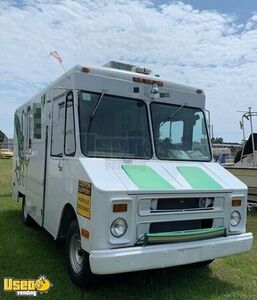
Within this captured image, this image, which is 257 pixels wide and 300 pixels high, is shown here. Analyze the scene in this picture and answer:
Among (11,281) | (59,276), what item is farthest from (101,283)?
(11,281)

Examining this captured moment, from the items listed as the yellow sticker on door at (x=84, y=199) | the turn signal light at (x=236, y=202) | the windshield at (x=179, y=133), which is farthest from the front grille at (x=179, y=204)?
the windshield at (x=179, y=133)

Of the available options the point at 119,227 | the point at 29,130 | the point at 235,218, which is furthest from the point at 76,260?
the point at 29,130

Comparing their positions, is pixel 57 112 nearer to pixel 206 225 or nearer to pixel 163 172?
pixel 163 172

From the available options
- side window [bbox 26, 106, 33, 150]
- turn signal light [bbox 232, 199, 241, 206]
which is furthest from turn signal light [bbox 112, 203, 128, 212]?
side window [bbox 26, 106, 33, 150]

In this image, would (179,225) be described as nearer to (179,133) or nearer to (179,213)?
(179,213)

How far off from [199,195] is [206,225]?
17.9 inches

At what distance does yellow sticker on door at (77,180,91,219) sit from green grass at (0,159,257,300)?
3.27 ft

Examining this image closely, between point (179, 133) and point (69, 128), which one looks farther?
point (179, 133)

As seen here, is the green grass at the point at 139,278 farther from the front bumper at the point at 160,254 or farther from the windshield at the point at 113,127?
the windshield at the point at 113,127

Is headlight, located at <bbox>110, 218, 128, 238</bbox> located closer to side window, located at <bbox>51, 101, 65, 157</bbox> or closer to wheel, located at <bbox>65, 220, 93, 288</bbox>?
wheel, located at <bbox>65, 220, 93, 288</bbox>

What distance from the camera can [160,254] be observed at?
4.70 meters

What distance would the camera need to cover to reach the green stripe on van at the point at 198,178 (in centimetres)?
536

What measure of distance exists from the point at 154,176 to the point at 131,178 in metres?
0.39

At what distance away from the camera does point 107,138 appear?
5586mm
